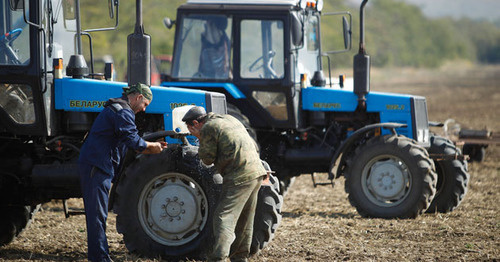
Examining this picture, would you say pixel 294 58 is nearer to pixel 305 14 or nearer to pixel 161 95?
pixel 305 14

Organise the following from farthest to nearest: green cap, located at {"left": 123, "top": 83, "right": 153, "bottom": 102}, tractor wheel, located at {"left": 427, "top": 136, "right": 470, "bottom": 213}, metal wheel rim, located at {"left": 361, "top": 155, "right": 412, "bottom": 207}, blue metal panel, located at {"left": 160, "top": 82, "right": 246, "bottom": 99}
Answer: blue metal panel, located at {"left": 160, "top": 82, "right": 246, "bottom": 99} < tractor wheel, located at {"left": 427, "top": 136, "right": 470, "bottom": 213} < metal wheel rim, located at {"left": 361, "top": 155, "right": 412, "bottom": 207} < green cap, located at {"left": 123, "top": 83, "right": 153, "bottom": 102}

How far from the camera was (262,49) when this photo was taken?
10.7 metres

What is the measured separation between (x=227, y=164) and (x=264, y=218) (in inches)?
31.3

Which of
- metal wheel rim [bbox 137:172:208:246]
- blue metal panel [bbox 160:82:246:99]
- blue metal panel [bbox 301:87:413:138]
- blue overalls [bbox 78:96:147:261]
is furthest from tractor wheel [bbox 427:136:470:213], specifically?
blue overalls [bbox 78:96:147:261]

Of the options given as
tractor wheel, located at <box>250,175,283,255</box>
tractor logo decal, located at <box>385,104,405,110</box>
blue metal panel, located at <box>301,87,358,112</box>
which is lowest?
tractor wheel, located at <box>250,175,283,255</box>

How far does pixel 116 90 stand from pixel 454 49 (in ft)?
352

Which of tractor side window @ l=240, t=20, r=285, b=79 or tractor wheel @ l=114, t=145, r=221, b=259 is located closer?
tractor wheel @ l=114, t=145, r=221, b=259

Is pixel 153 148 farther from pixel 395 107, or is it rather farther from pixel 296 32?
pixel 395 107

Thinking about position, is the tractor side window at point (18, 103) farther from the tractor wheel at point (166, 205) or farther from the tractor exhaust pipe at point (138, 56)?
the tractor wheel at point (166, 205)

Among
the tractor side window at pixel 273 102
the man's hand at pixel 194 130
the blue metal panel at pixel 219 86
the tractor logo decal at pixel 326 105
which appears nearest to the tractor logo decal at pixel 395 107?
the tractor logo decal at pixel 326 105

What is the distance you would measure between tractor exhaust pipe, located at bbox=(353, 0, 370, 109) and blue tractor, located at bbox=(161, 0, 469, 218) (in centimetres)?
1

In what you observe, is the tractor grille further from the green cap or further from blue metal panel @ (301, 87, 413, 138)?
the green cap

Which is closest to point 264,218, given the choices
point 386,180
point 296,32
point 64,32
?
point 64,32

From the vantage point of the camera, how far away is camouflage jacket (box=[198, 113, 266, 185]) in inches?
260
